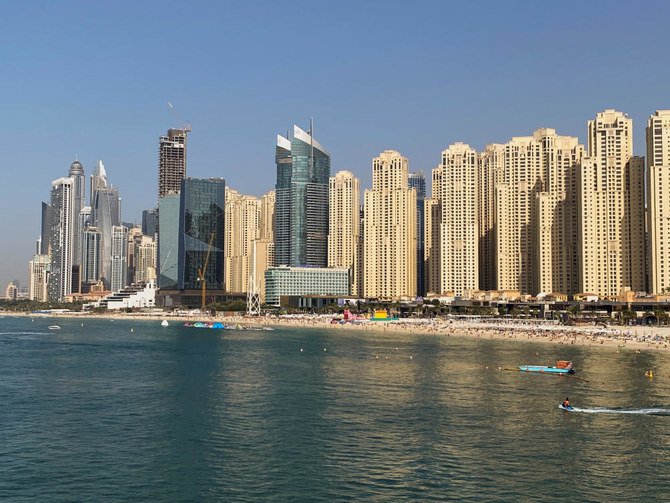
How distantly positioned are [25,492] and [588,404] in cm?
5061

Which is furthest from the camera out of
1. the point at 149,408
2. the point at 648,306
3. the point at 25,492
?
the point at 648,306

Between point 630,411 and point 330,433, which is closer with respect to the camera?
point 330,433

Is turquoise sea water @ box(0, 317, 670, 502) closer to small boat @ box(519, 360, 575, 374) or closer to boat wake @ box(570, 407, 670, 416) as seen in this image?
boat wake @ box(570, 407, 670, 416)

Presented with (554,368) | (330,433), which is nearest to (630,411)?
(330,433)

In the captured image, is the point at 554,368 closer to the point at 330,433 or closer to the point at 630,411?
the point at 630,411

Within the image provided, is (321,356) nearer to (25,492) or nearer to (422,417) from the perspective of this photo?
(422,417)

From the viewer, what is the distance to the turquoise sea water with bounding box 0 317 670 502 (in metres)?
44.0

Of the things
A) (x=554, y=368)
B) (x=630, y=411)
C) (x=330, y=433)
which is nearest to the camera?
(x=330, y=433)

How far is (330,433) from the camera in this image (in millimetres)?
57281

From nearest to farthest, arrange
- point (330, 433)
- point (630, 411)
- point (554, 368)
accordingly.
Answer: point (330, 433), point (630, 411), point (554, 368)

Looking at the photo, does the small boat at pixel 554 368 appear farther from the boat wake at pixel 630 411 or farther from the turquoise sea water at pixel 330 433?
the boat wake at pixel 630 411

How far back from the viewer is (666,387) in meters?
82.5

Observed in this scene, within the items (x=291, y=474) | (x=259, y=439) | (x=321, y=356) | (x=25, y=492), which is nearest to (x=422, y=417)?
(x=259, y=439)

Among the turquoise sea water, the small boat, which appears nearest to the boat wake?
the turquoise sea water
